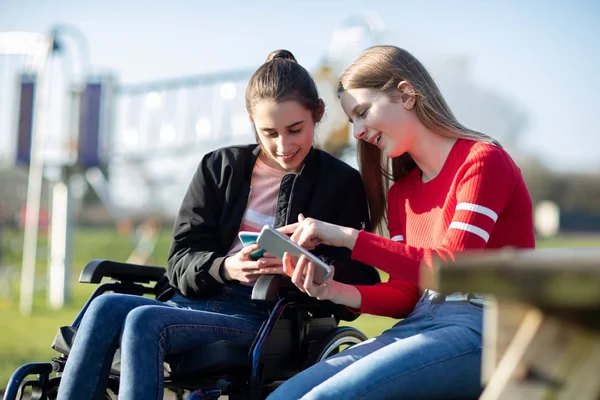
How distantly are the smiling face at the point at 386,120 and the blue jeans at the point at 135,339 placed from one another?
0.72 meters

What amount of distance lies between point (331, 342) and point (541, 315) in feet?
5.35

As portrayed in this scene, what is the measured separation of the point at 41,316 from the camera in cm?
1060

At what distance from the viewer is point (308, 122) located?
276 centimetres

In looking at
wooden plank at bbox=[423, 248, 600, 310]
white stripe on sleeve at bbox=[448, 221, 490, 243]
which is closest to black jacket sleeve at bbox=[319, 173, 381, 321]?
white stripe on sleeve at bbox=[448, 221, 490, 243]

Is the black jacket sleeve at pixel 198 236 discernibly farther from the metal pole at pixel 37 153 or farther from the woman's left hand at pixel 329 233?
the metal pole at pixel 37 153

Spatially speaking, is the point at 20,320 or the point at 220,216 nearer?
the point at 220,216

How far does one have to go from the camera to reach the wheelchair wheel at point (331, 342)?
2.66 meters

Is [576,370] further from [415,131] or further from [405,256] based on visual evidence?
[415,131]

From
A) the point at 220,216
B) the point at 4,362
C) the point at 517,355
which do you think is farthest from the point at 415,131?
the point at 4,362

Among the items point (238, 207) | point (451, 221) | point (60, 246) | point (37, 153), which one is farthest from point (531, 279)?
point (60, 246)

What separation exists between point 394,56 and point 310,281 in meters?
0.77

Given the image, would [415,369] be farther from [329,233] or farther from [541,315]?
[541,315]

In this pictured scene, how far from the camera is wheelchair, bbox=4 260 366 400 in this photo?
7.91ft

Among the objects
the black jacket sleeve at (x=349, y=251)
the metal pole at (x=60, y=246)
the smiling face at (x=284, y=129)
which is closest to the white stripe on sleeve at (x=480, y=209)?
the black jacket sleeve at (x=349, y=251)
